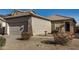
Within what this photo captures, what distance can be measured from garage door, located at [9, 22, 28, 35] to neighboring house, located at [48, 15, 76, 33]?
44 cm

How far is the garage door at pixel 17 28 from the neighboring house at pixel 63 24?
1.44 feet

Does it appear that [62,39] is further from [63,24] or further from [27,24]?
[27,24]

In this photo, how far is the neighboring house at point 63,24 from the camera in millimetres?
3941

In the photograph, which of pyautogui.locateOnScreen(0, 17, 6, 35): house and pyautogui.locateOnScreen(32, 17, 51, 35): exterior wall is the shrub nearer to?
pyautogui.locateOnScreen(32, 17, 51, 35): exterior wall

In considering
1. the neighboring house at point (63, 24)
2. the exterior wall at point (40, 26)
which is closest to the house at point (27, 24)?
the exterior wall at point (40, 26)

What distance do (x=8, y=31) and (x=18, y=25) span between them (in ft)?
0.62

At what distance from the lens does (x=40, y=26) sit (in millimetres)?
3986

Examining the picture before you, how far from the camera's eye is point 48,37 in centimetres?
396

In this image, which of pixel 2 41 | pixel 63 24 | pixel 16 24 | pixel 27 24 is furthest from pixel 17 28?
pixel 63 24
